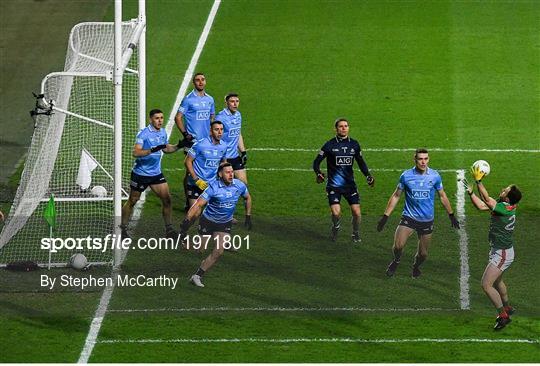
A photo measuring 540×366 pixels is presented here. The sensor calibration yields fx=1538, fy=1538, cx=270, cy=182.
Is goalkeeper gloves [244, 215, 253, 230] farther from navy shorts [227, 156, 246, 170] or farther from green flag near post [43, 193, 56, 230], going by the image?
green flag near post [43, 193, 56, 230]

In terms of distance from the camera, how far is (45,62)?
3766 centimetres

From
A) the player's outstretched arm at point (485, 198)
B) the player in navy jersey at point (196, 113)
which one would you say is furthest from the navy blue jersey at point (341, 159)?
the player's outstretched arm at point (485, 198)

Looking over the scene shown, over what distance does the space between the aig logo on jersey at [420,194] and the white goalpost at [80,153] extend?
471 cm

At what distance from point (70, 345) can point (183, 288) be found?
279 cm

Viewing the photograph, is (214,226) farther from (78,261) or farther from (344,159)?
(344,159)

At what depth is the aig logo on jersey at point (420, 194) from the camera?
24.0 metres

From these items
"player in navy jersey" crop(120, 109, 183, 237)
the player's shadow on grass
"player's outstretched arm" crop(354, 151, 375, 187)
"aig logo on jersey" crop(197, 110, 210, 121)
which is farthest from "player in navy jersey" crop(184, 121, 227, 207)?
the player's shadow on grass

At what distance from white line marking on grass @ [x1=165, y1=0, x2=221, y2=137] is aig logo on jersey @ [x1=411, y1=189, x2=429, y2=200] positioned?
940 cm

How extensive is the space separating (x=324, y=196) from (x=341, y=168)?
2801 millimetres

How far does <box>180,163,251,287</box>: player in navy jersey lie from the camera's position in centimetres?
2367

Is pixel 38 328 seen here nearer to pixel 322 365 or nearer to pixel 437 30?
pixel 322 365

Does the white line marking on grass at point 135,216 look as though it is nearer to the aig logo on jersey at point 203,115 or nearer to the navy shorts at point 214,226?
the navy shorts at point 214,226

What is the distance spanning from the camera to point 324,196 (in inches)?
1129

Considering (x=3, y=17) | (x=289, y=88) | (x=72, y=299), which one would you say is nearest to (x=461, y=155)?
(x=289, y=88)
